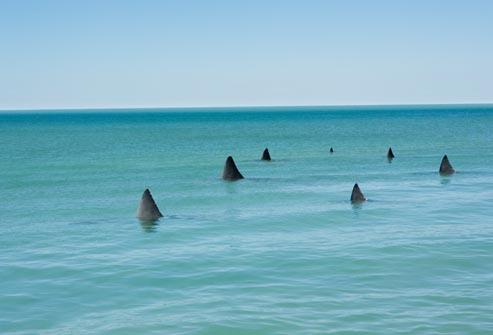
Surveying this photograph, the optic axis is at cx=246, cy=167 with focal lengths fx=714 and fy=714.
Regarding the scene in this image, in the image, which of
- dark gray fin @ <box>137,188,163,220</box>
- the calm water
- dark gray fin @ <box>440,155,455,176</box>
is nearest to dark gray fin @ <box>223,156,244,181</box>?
the calm water

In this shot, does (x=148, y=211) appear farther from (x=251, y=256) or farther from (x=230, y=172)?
(x=230, y=172)

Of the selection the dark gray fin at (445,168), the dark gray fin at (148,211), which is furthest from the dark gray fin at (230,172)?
the dark gray fin at (148,211)

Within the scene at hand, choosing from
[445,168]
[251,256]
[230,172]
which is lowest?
[251,256]

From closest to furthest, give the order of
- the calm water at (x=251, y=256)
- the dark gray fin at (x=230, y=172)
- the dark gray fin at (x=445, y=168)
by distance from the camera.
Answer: the calm water at (x=251, y=256) < the dark gray fin at (x=230, y=172) < the dark gray fin at (x=445, y=168)

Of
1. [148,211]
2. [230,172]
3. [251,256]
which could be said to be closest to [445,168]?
[230,172]

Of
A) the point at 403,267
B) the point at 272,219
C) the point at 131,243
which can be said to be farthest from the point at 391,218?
the point at 131,243

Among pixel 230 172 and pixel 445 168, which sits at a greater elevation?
pixel 445 168

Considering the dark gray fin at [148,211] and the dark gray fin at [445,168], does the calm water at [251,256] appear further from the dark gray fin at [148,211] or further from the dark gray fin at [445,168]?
the dark gray fin at [445,168]

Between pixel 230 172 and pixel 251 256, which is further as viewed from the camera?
pixel 230 172

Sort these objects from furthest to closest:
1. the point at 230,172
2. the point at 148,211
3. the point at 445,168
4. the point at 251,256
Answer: the point at 445,168
the point at 230,172
the point at 148,211
the point at 251,256

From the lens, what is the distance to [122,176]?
52188mm

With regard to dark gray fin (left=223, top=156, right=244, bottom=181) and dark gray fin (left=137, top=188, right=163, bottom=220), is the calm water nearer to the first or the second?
dark gray fin (left=137, top=188, right=163, bottom=220)

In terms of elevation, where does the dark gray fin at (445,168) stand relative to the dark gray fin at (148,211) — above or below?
above

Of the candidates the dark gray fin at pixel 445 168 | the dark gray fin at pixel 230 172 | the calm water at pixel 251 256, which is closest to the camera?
the calm water at pixel 251 256
